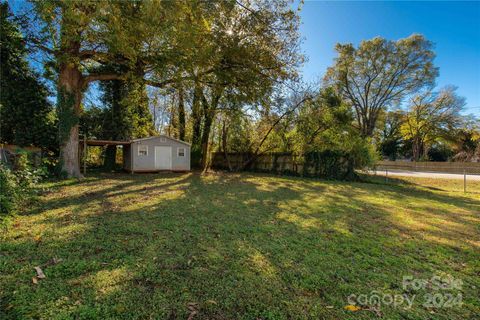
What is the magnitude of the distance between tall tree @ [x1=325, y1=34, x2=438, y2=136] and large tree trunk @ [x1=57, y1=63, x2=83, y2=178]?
2170 cm

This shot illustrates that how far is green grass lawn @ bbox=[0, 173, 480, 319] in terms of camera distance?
6.23ft

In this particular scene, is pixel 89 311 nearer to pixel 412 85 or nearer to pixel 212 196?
pixel 212 196

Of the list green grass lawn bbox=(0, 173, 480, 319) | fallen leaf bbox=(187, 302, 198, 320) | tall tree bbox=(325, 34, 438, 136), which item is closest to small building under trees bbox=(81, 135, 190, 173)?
green grass lawn bbox=(0, 173, 480, 319)

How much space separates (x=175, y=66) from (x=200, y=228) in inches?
265

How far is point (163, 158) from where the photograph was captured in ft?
46.5

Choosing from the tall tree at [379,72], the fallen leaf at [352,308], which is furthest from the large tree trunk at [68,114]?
the tall tree at [379,72]

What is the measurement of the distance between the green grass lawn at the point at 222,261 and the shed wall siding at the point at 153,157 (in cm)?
854

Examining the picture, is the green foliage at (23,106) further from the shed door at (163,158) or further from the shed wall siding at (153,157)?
the shed door at (163,158)

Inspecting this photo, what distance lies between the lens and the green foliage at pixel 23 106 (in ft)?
35.6

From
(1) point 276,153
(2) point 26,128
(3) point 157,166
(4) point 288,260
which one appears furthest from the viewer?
(1) point 276,153

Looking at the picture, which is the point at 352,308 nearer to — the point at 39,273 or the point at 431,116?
the point at 39,273

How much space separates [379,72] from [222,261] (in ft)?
90.5

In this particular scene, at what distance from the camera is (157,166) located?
14.0 m

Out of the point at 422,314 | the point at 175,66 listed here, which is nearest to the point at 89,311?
the point at 422,314
